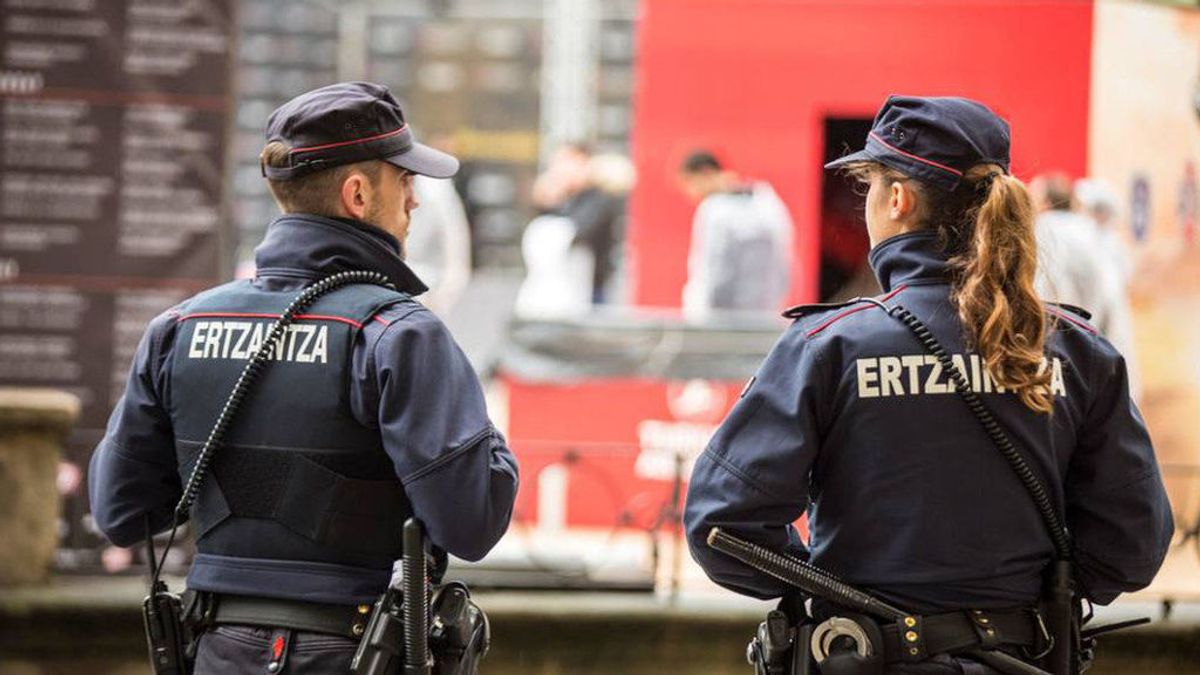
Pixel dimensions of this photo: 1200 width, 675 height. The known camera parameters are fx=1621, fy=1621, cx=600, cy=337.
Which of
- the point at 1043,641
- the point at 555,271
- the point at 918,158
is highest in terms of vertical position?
the point at 918,158

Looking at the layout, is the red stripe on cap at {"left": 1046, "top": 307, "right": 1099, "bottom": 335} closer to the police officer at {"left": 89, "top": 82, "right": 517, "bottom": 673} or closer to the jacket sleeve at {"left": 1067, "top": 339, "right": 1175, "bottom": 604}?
the jacket sleeve at {"left": 1067, "top": 339, "right": 1175, "bottom": 604}

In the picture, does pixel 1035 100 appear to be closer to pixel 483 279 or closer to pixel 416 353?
pixel 483 279

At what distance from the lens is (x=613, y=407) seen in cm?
849

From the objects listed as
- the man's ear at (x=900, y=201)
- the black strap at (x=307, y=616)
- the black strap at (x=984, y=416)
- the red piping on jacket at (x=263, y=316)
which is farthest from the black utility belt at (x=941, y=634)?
the red piping on jacket at (x=263, y=316)

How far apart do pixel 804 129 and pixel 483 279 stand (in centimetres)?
194

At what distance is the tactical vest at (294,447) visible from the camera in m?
3.02

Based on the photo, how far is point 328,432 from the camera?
119 inches

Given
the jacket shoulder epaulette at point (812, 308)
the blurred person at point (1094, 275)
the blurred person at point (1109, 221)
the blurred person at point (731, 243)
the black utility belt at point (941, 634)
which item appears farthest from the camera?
the blurred person at point (731, 243)

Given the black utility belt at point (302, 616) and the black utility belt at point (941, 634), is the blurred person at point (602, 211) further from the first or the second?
the black utility belt at point (941, 634)

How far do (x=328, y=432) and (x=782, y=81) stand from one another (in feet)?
20.3

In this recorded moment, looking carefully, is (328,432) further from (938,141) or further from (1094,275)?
(1094,275)

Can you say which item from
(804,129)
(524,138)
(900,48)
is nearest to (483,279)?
(524,138)

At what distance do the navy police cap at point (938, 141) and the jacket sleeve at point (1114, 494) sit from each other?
17.5 inches

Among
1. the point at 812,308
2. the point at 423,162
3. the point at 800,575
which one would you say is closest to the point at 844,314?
the point at 812,308
